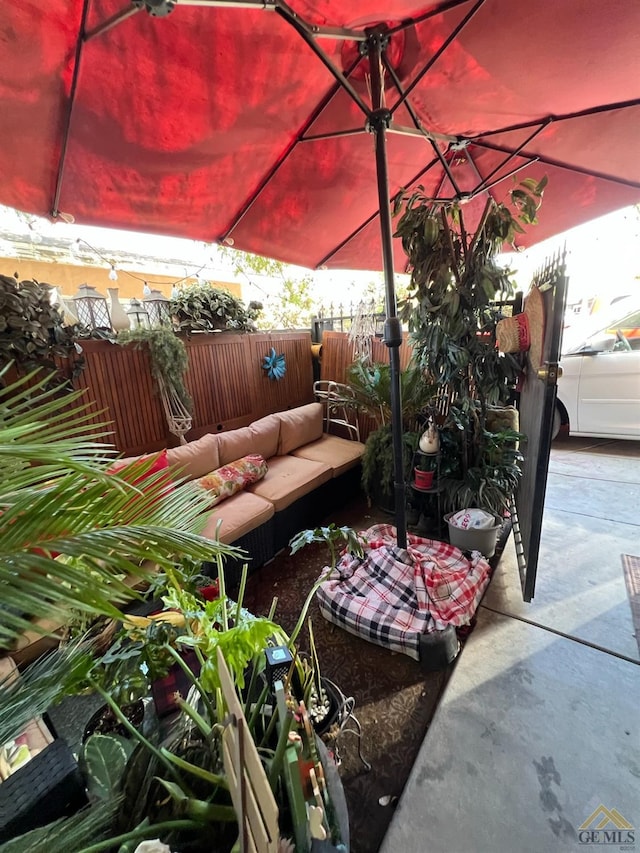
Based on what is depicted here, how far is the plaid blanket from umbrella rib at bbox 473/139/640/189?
2.49 m

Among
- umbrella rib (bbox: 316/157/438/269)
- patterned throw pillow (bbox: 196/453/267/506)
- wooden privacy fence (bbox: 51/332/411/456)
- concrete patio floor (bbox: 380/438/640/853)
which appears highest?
umbrella rib (bbox: 316/157/438/269)

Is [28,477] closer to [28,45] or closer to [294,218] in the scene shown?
[28,45]

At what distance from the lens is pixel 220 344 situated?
9.51 ft

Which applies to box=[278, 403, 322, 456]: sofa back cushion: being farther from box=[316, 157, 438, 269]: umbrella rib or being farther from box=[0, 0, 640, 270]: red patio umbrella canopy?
box=[0, 0, 640, 270]: red patio umbrella canopy

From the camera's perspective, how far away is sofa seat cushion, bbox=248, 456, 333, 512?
2289mm

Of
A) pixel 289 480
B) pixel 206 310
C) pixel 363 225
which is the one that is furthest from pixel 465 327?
pixel 206 310

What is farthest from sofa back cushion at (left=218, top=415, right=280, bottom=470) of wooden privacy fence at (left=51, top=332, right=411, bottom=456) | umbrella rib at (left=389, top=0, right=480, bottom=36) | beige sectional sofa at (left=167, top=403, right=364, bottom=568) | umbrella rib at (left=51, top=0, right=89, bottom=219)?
umbrella rib at (left=389, top=0, right=480, bottom=36)

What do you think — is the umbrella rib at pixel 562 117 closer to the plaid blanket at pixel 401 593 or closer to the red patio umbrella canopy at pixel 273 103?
the red patio umbrella canopy at pixel 273 103

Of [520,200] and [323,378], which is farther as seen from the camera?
[323,378]

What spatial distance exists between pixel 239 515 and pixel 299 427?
122 cm

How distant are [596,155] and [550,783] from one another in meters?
3.06

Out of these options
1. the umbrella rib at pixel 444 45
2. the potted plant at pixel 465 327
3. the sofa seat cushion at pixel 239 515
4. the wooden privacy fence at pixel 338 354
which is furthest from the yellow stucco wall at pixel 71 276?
the umbrella rib at pixel 444 45

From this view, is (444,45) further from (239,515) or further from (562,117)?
(239,515)

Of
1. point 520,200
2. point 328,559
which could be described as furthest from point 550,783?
point 520,200
